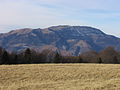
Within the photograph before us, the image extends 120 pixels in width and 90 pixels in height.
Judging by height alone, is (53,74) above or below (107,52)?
above

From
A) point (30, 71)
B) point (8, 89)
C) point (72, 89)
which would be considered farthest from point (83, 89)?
point (30, 71)

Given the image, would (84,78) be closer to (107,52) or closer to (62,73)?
(62,73)

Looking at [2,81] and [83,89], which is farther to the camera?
[2,81]

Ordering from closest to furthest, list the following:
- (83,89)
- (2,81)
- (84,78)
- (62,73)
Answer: (83,89)
(2,81)
(84,78)
(62,73)

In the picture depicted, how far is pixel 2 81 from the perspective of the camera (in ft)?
87.8

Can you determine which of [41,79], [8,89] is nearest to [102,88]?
[8,89]

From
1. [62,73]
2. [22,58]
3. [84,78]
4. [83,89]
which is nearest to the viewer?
[83,89]

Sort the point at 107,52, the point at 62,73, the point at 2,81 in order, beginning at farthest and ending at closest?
the point at 107,52 < the point at 62,73 < the point at 2,81

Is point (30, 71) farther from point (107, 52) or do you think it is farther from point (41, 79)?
point (107, 52)

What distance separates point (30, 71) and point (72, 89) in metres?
13.4

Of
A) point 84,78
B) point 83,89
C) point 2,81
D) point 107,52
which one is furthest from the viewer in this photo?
point 107,52

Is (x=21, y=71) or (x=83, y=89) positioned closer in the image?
(x=83, y=89)

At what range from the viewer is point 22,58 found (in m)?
76.1

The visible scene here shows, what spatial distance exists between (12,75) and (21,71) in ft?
8.06
